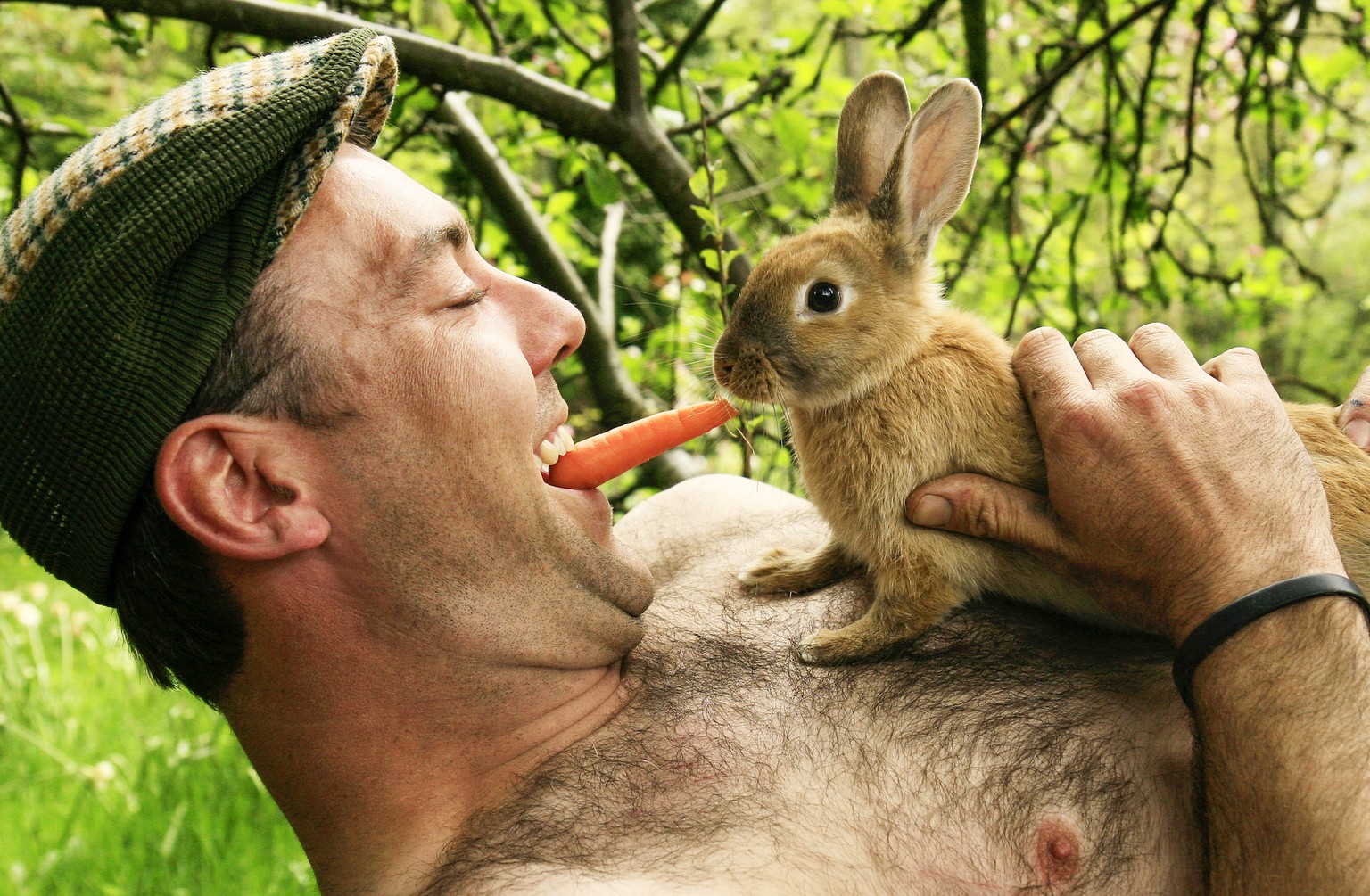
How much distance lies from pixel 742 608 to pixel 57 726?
2.99 m

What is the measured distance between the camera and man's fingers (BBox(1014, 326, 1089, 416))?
2.09 meters

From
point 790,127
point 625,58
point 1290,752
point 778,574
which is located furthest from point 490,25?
point 1290,752

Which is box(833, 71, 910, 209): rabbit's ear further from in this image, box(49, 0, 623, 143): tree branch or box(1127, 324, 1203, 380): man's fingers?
box(49, 0, 623, 143): tree branch

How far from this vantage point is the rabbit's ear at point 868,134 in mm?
2469

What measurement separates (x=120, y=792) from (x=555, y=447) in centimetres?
227

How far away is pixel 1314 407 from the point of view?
7.67 ft

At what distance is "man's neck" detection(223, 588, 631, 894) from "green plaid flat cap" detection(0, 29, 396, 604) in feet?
1.48

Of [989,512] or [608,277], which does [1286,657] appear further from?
[608,277]

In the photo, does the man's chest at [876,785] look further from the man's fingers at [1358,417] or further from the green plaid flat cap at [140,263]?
the green plaid flat cap at [140,263]

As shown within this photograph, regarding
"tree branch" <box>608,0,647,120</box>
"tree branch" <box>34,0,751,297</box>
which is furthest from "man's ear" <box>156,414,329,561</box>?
"tree branch" <box>608,0,647,120</box>

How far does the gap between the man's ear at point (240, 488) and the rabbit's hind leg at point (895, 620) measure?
1.05 meters

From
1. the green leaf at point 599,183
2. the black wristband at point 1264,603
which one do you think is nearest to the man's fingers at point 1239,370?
the black wristband at point 1264,603

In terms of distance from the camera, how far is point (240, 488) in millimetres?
1992

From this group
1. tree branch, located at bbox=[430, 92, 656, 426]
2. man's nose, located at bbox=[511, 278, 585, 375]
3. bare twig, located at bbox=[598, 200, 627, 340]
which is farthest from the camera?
bare twig, located at bbox=[598, 200, 627, 340]
